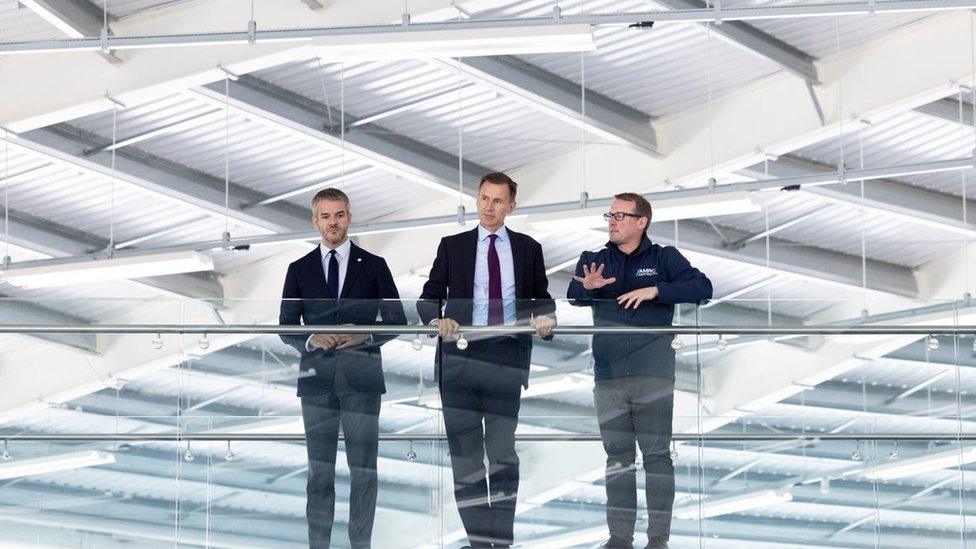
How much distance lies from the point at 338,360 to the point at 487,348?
886 mm

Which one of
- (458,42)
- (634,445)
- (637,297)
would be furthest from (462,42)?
(634,445)

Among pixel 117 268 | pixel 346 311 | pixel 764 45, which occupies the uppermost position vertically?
pixel 764 45

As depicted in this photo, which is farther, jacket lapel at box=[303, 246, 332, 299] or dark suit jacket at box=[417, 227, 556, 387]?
jacket lapel at box=[303, 246, 332, 299]

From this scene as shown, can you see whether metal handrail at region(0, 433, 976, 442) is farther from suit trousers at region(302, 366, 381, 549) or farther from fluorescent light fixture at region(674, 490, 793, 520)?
fluorescent light fixture at region(674, 490, 793, 520)

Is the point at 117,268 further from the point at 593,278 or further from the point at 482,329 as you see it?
the point at 593,278

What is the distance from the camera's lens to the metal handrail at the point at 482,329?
34.3 feet

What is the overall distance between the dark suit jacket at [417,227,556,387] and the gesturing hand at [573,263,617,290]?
9.2 inches

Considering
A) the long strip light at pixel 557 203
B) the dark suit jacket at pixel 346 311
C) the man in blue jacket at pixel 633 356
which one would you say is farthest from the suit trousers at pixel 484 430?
the long strip light at pixel 557 203

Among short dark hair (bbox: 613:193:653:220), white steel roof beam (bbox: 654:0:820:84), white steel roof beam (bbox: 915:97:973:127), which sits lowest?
short dark hair (bbox: 613:193:653:220)

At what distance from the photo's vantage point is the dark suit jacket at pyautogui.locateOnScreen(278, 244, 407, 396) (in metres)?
10.4

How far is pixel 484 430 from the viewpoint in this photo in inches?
402

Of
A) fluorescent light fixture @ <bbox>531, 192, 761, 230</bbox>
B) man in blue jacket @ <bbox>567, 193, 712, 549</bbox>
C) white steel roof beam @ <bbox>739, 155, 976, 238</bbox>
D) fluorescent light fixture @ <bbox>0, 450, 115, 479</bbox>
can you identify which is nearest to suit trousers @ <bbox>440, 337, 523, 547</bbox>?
man in blue jacket @ <bbox>567, 193, 712, 549</bbox>

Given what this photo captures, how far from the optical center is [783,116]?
22688 mm

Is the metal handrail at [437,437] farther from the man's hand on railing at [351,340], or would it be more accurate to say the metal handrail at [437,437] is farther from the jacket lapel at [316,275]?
the jacket lapel at [316,275]
